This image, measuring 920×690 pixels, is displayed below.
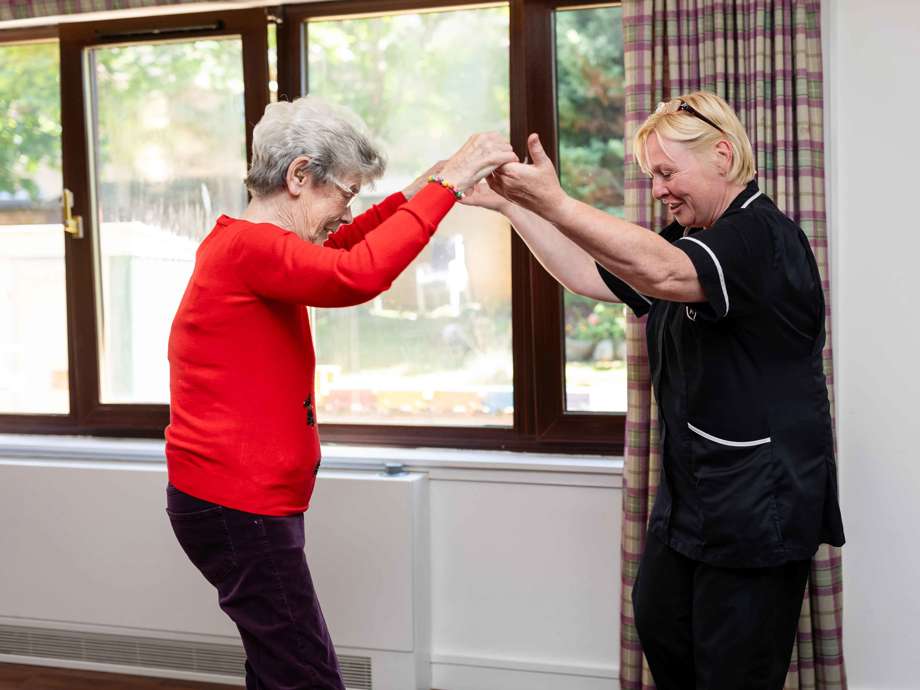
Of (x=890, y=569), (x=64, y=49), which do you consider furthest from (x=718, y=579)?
(x=64, y=49)

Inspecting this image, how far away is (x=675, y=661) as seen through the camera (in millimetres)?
1955

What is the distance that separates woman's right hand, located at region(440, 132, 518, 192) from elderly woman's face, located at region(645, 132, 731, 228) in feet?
1.00

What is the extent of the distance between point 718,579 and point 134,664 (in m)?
2.18

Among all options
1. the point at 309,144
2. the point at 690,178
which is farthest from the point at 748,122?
the point at 309,144

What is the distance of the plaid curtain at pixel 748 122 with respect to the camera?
8.11 feet

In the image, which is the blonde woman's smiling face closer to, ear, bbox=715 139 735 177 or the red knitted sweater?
ear, bbox=715 139 735 177

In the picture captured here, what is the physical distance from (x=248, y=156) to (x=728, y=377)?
2008 mm

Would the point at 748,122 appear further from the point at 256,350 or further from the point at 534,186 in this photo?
the point at 256,350

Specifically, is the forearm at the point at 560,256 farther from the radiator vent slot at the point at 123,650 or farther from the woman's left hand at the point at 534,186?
the radiator vent slot at the point at 123,650

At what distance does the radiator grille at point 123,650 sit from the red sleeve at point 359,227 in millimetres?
1580

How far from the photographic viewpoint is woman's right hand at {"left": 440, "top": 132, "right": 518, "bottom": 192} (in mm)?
1700

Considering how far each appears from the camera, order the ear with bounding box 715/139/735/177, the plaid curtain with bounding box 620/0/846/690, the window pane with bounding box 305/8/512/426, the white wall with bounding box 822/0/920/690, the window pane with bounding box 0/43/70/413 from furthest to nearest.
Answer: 1. the window pane with bounding box 0/43/70/413
2. the window pane with bounding box 305/8/512/426
3. the white wall with bounding box 822/0/920/690
4. the plaid curtain with bounding box 620/0/846/690
5. the ear with bounding box 715/139/735/177

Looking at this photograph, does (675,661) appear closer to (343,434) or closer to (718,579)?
(718,579)

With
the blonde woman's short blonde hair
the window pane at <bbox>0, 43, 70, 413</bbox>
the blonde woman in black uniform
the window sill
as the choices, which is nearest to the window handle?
the window pane at <bbox>0, 43, 70, 413</bbox>
